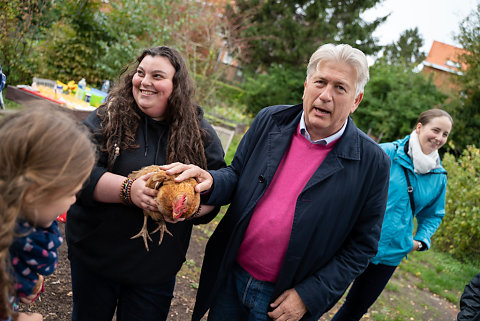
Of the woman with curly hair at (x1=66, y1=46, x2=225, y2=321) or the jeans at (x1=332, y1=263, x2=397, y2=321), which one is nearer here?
the woman with curly hair at (x1=66, y1=46, x2=225, y2=321)

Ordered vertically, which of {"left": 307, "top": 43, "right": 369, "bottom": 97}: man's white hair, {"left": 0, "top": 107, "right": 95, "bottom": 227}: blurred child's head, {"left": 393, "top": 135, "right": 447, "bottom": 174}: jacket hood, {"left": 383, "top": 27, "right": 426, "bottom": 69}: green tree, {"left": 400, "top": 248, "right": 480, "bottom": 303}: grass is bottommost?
{"left": 400, "top": 248, "right": 480, "bottom": 303}: grass

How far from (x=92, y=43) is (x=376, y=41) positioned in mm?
17403

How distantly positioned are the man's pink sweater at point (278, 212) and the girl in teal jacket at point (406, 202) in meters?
1.64

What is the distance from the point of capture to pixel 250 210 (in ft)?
6.73

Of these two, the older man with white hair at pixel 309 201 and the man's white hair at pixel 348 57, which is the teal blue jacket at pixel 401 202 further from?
the man's white hair at pixel 348 57

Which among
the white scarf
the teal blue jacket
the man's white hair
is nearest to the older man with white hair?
the man's white hair

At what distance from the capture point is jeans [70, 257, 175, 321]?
6.99 ft

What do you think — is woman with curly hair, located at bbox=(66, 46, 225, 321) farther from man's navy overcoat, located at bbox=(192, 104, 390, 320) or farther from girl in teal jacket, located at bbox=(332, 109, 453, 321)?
girl in teal jacket, located at bbox=(332, 109, 453, 321)

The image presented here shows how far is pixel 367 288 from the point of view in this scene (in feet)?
11.1

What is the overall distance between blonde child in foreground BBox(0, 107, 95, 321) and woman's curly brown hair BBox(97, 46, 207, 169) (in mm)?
663

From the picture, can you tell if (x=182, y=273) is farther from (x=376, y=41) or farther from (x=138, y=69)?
(x=376, y=41)

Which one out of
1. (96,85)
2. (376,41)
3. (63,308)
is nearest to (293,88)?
(376,41)

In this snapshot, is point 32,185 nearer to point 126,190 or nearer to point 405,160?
point 126,190

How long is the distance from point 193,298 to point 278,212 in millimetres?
2392
